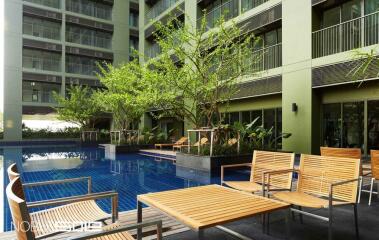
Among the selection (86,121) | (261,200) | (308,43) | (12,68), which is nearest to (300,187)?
(261,200)

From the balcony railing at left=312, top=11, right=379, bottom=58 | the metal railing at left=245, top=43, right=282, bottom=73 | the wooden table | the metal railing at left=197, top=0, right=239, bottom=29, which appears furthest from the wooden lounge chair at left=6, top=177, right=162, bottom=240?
the metal railing at left=197, top=0, right=239, bottom=29

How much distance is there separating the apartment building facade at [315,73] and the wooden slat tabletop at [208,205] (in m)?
9.17

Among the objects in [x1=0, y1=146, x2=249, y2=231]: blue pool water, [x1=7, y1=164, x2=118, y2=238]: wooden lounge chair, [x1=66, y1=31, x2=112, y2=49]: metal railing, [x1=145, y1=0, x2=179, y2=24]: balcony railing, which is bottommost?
[x1=0, y1=146, x2=249, y2=231]: blue pool water

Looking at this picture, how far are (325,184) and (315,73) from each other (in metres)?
9.50

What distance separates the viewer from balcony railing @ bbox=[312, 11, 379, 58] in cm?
1115

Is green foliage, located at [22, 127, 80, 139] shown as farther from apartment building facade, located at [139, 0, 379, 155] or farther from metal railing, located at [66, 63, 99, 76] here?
apartment building facade, located at [139, 0, 379, 155]

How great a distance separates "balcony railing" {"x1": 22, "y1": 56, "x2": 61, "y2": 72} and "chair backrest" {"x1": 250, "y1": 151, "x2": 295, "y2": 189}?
3040 cm

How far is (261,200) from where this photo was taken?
10.3 ft

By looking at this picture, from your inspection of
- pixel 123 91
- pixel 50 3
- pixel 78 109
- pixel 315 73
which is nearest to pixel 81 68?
pixel 50 3

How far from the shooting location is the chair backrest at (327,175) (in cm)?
371

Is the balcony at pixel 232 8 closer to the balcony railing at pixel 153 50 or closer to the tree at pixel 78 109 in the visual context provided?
the balcony railing at pixel 153 50

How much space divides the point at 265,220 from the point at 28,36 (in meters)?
32.0

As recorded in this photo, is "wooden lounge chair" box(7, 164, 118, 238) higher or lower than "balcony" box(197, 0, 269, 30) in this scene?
lower

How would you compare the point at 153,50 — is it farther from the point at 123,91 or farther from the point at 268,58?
the point at 268,58
